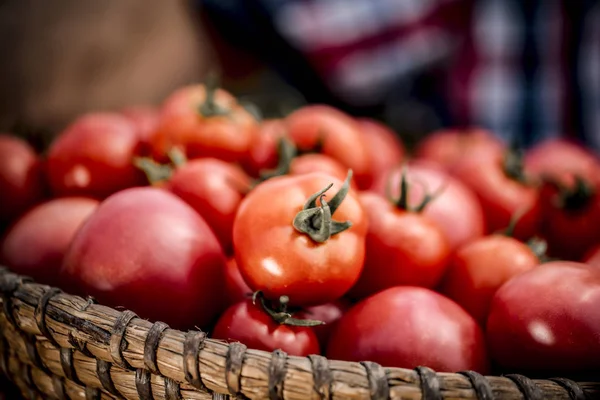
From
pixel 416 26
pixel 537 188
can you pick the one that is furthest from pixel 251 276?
pixel 416 26

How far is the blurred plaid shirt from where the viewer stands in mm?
1879

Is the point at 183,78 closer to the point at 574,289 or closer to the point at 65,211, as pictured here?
the point at 65,211

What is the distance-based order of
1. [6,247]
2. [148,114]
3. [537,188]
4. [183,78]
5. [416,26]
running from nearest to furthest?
1. [6,247]
2. [537,188]
3. [148,114]
4. [183,78]
5. [416,26]

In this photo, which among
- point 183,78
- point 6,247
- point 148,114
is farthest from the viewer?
point 183,78

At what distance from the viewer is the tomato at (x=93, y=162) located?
28.9 inches

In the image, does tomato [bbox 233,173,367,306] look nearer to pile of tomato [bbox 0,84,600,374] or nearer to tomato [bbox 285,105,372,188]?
pile of tomato [bbox 0,84,600,374]

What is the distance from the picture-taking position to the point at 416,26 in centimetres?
202

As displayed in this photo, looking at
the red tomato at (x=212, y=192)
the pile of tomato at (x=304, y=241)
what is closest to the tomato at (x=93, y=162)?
the pile of tomato at (x=304, y=241)

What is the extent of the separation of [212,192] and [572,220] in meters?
0.57

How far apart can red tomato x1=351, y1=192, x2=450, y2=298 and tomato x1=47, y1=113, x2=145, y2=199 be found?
0.37 metres

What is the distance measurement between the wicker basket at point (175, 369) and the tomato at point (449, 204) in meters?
0.32

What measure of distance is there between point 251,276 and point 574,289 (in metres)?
0.32

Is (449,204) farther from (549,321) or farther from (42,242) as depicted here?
(42,242)

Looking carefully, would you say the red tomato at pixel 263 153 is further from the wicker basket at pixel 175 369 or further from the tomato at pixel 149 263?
the wicker basket at pixel 175 369
